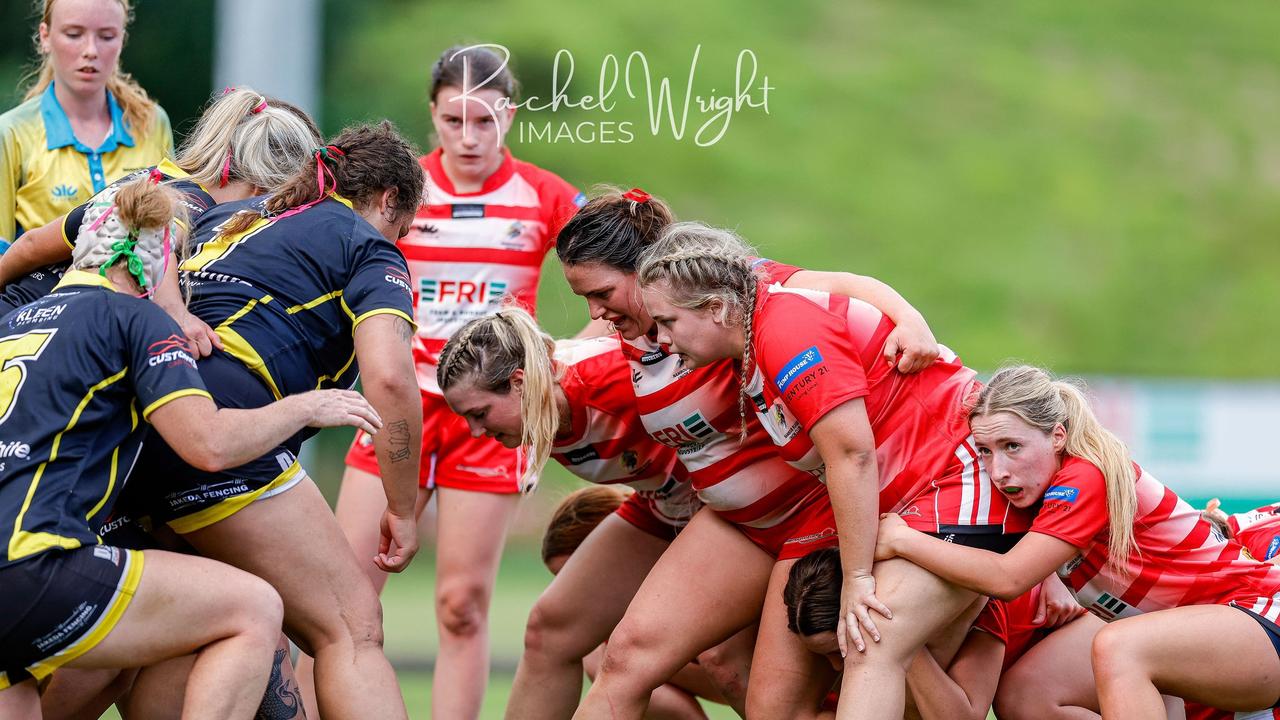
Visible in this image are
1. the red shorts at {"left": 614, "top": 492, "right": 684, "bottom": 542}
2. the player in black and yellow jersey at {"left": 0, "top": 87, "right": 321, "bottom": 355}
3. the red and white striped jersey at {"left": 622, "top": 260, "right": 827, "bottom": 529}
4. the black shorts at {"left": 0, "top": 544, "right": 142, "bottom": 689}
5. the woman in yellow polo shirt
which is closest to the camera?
the black shorts at {"left": 0, "top": 544, "right": 142, "bottom": 689}

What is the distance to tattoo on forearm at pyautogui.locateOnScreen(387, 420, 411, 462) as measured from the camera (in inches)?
141

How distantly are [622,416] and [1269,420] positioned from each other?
6973 mm

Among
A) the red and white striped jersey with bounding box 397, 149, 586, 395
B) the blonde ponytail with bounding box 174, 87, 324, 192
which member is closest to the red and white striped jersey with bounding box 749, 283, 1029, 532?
the blonde ponytail with bounding box 174, 87, 324, 192

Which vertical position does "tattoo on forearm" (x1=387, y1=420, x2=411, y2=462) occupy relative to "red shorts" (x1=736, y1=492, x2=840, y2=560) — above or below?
above

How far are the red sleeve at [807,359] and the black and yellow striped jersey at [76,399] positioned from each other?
129 cm

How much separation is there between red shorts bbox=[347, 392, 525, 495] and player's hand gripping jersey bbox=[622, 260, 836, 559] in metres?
1.00

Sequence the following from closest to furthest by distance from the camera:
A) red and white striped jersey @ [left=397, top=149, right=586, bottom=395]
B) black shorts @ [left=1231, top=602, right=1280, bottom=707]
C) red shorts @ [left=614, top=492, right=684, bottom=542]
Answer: black shorts @ [left=1231, top=602, right=1280, bottom=707] → red shorts @ [left=614, top=492, right=684, bottom=542] → red and white striped jersey @ [left=397, top=149, right=586, bottom=395]

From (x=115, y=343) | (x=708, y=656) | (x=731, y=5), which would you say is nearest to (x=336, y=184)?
(x=115, y=343)

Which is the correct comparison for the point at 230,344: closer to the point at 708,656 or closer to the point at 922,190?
the point at 708,656

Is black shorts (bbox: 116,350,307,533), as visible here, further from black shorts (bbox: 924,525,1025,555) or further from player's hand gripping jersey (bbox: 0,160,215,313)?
black shorts (bbox: 924,525,1025,555)

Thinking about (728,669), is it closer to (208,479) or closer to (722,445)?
(722,445)

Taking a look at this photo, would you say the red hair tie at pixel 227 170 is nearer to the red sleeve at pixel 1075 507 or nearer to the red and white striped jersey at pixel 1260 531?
the red sleeve at pixel 1075 507

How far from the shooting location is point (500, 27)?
1538 cm

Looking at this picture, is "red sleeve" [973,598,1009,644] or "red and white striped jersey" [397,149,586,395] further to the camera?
"red and white striped jersey" [397,149,586,395]
